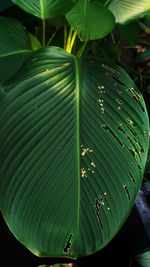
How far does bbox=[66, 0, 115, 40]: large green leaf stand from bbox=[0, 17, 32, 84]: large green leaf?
6.5 inches

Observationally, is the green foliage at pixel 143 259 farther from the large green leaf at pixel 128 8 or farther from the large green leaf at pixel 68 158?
the large green leaf at pixel 128 8

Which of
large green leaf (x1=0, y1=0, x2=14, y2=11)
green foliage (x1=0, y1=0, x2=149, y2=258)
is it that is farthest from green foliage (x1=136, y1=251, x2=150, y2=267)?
large green leaf (x1=0, y1=0, x2=14, y2=11)

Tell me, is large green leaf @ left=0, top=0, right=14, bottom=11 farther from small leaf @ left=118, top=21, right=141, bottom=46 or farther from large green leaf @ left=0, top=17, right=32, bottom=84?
small leaf @ left=118, top=21, right=141, bottom=46

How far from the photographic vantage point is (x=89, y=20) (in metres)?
0.71

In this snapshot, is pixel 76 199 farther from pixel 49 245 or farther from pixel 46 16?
pixel 46 16

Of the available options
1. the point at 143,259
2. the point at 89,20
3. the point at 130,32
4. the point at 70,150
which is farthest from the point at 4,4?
the point at 143,259

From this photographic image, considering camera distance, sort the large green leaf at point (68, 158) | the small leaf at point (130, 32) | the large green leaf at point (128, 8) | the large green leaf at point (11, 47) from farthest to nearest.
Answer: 1. the small leaf at point (130, 32)
2. the large green leaf at point (128, 8)
3. the large green leaf at point (11, 47)
4. the large green leaf at point (68, 158)

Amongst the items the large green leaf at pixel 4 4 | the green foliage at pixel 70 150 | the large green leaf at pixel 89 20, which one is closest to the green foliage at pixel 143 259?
the green foliage at pixel 70 150

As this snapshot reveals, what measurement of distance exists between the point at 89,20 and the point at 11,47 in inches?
8.9

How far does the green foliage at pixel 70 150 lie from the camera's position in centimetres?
62

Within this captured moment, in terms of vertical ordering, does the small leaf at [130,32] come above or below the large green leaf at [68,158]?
above

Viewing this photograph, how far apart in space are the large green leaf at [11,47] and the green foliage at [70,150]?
12 mm

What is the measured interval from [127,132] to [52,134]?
0.57 ft

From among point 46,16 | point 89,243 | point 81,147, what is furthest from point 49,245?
point 46,16
